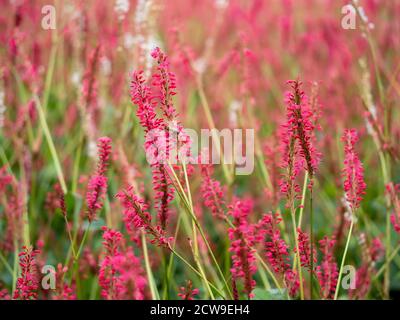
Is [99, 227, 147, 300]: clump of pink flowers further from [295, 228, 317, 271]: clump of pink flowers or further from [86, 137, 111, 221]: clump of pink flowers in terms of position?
[295, 228, 317, 271]: clump of pink flowers

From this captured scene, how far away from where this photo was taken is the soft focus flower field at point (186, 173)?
95 cm

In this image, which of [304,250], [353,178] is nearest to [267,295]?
[304,250]

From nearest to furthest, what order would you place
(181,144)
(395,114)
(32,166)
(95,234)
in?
(181,144) < (32,166) < (95,234) < (395,114)

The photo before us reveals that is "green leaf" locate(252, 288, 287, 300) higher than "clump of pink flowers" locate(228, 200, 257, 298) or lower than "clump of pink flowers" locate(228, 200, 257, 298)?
lower

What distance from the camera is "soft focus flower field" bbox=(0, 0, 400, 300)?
95 centimetres

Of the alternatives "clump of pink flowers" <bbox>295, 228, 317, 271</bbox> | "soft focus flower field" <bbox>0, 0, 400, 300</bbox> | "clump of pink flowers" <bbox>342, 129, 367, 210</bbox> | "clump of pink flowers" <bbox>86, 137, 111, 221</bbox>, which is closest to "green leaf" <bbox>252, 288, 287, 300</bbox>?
"soft focus flower field" <bbox>0, 0, 400, 300</bbox>

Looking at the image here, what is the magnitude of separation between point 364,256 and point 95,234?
962mm

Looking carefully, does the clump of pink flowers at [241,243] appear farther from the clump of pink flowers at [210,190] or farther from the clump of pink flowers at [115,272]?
the clump of pink flowers at [115,272]

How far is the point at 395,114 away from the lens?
2.28 meters

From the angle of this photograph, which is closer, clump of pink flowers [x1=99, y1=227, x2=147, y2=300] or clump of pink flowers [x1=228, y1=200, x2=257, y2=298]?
clump of pink flowers [x1=228, y1=200, x2=257, y2=298]

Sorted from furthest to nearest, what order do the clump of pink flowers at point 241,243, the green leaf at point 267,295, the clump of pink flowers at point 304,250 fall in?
the green leaf at point 267,295 < the clump of pink flowers at point 304,250 < the clump of pink flowers at point 241,243

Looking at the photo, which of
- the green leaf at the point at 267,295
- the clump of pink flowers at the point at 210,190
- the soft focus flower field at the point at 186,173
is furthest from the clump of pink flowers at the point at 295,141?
the green leaf at the point at 267,295
